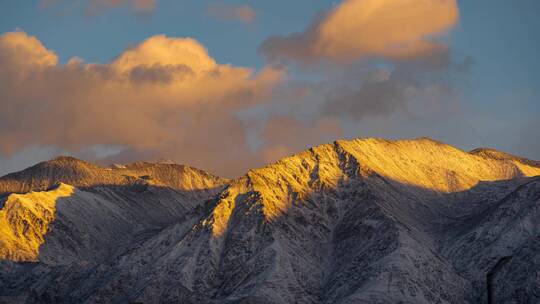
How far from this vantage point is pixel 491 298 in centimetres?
2888

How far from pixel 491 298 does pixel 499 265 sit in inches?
66.6

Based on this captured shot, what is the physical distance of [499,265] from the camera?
2762 centimetres
